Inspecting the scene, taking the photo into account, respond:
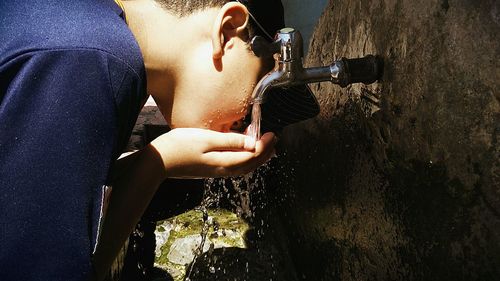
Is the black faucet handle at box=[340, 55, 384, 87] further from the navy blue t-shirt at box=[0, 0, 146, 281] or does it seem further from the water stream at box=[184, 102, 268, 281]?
the water stream at box=[184, 102, 268, 281]

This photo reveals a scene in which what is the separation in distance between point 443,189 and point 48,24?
130 centimetres

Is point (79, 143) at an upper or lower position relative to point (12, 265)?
upper

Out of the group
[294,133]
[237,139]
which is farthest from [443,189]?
[294,133]

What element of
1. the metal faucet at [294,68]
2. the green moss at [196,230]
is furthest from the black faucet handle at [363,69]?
the green moss at [196,230]

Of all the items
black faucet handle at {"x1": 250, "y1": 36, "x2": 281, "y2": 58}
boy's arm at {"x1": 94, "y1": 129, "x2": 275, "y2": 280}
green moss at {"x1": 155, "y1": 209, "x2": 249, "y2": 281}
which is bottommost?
green moss at {"x1": 155, "y1": 209, "x2": 249, "y2": 281}

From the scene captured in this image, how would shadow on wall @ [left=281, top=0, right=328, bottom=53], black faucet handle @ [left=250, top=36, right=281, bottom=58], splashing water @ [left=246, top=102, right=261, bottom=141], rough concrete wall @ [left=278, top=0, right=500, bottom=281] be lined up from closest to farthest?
rough concrete wall @ [left=278, top=0, right=500, bottom=281] < black faucet handle @ [left=250, top=36, right=281, bottom=58] < splashing water @ [left=246, top=102, right=261, bottom=141] < shadow on wall @ [left=281, top=0, right=328, bottom=53]

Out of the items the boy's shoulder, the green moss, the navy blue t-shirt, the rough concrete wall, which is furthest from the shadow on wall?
the navy blue t-shirt

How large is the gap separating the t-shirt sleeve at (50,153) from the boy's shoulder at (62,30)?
0.03 metres

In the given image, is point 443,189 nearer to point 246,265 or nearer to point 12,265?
point 12,265

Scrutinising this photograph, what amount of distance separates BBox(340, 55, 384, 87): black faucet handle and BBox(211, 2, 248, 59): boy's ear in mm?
434

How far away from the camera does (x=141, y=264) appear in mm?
3379

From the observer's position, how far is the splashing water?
2.07 m

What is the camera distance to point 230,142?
2.04 meters

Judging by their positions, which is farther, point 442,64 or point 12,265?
point 442,64
